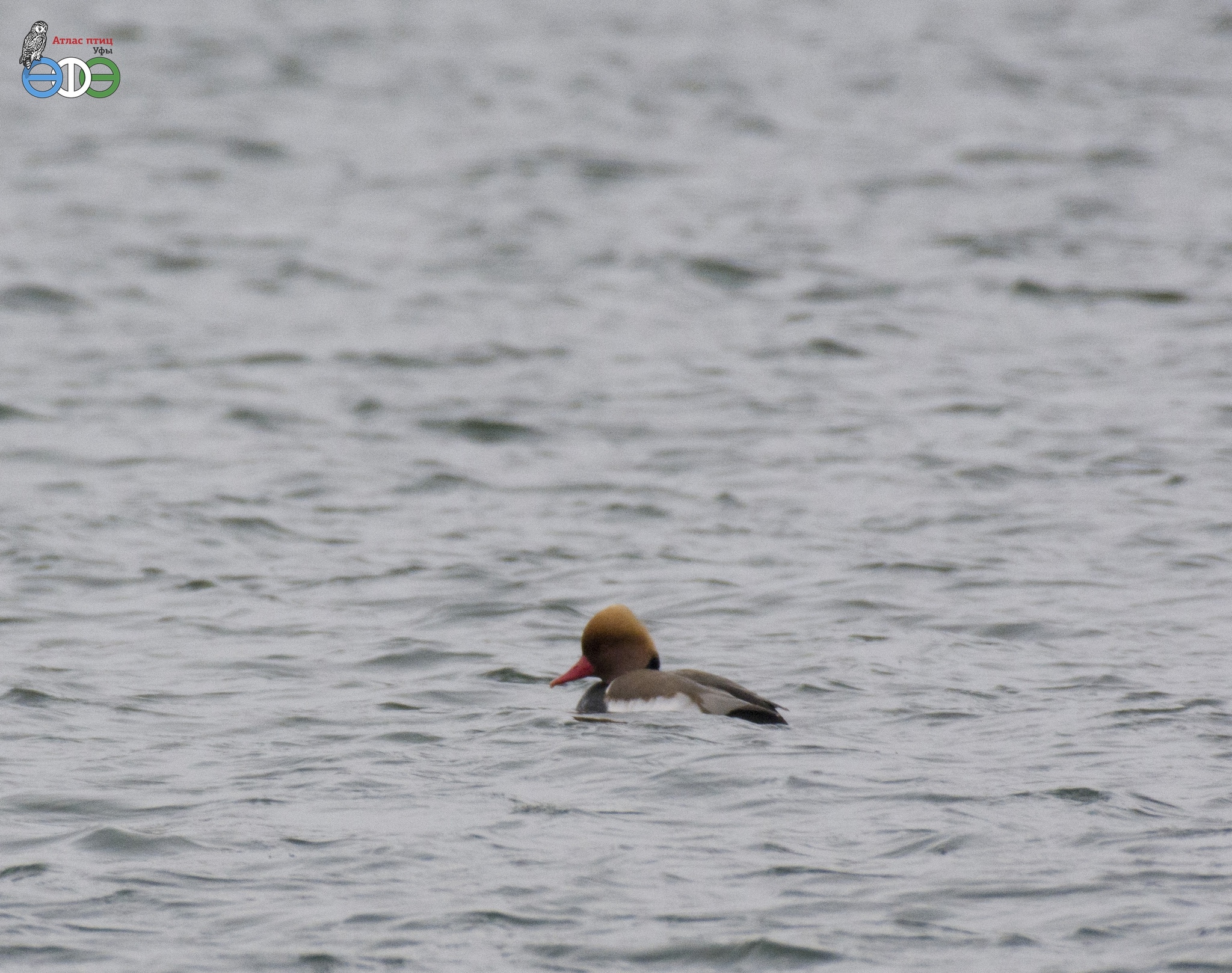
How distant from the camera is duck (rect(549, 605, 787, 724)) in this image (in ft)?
31.8

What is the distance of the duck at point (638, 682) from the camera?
381 inches

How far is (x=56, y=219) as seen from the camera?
75.8 feet

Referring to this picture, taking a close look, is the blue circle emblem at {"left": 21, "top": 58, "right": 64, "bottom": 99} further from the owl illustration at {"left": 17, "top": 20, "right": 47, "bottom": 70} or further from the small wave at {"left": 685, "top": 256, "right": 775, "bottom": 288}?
the small wave at {"left": 685, "top": 256, "right": 775, "bottom": 288}

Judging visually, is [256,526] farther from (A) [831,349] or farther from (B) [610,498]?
(A) [831,349]

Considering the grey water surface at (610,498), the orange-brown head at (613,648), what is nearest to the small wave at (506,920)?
the grey water surface at (610,498)

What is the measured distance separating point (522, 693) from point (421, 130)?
678 inches

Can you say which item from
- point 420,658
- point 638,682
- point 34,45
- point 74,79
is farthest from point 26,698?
point 74,79

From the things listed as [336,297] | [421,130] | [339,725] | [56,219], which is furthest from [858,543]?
[421,130]

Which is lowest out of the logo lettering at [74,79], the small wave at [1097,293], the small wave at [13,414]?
the small wave at [13,414]

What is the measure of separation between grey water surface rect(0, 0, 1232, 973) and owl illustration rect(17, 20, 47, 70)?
0.36 metres

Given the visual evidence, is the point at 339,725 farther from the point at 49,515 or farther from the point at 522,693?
the point at 49,515

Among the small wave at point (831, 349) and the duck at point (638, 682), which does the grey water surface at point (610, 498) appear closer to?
the small wave at point (831, 349)

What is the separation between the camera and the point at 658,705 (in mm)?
9836

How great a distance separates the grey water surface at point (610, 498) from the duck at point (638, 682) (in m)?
0.20
